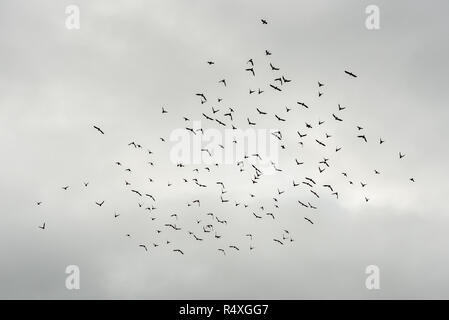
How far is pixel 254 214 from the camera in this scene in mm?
107938
